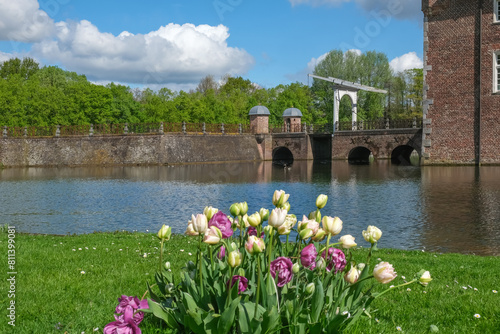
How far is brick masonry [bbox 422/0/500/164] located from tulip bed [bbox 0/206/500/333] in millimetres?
24497

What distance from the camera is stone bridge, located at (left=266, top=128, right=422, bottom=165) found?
3990 centimetres

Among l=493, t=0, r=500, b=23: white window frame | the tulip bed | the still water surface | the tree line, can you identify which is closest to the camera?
the tulip bed

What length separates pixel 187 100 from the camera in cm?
5319

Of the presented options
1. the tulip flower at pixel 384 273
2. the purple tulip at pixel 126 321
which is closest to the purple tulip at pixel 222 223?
the purple tulip at pixel 126 321

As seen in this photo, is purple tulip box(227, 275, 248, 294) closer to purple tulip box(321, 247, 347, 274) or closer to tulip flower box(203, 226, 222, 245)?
tulip flower box(203, 226, 222, 245)

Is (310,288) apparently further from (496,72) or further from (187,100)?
(187,100)

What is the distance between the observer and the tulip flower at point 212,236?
324 cm

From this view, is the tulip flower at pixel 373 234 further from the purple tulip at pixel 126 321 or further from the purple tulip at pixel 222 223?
the purple tulip at pixel 126 321

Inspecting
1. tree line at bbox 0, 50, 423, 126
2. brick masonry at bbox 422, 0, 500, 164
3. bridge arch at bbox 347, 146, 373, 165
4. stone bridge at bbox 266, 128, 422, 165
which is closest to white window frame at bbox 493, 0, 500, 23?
brick masonry at bbox 422, 0, 500, 164

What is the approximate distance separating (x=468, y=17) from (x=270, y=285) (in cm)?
3191

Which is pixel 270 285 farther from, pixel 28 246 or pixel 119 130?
pixel 119 130

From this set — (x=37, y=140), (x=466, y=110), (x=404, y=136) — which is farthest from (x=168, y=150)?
(x=466, y=110)

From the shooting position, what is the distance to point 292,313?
3543mm

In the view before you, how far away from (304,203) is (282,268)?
13.7 m
